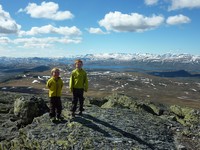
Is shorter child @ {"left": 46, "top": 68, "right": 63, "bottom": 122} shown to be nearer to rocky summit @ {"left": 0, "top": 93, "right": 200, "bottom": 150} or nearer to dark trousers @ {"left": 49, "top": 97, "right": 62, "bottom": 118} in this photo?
dark trousers @ {"left": 49, "top": 97, "right": 62, "bottom": 118}

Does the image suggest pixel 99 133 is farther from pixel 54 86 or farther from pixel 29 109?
pixel 29 109

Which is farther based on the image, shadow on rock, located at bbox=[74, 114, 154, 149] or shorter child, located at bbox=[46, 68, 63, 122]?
shorter child, located at bbox=[46, 68, 63, 122]

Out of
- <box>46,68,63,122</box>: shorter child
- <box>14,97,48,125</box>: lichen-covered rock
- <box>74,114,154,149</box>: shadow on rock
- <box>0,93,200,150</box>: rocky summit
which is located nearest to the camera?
<box>0,93,200,150</box>: rocky summit

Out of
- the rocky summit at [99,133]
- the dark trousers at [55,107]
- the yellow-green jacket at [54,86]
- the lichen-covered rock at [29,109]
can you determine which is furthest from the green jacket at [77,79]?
the lichen-covered rock at [29,109]

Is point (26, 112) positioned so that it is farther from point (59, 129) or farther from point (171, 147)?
point (171, 147)

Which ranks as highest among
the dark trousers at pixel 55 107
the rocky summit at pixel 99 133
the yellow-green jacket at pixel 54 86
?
the yellow-green jacket at pixel 54 86

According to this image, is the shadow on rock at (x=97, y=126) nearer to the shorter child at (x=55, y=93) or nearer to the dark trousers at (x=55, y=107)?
the dark trousers at (x=55, y=107)

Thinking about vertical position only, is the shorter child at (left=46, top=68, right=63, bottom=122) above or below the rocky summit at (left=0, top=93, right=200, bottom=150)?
above

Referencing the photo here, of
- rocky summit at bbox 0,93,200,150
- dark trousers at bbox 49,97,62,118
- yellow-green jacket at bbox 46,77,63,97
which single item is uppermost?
yellow-green jacket at bbox 46,77,63,97

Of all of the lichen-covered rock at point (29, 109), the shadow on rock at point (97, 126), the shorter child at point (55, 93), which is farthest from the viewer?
the lichen-covered rock at point (29, 109)

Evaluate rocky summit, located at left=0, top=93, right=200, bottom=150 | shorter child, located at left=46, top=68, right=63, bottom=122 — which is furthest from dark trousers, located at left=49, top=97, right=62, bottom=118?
rocky summit, located at left=0, top=93, right=200, bottom=150

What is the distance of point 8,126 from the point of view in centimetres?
2397

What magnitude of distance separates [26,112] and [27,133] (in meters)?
6.67

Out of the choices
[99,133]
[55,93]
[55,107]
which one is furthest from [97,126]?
[55,93]
